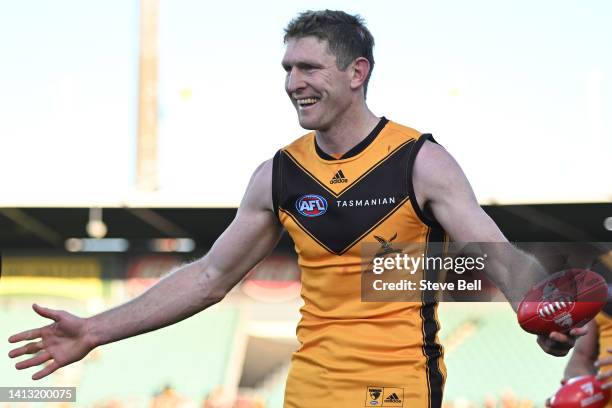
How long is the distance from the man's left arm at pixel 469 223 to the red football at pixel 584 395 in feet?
6.95

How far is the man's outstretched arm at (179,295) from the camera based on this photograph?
493 centimetres

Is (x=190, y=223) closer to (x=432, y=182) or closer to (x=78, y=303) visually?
(x=78, y=303)

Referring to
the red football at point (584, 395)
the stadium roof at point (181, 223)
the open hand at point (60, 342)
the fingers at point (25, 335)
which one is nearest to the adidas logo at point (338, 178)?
the open hand at point (60, 342)

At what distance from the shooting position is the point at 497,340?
23328mm

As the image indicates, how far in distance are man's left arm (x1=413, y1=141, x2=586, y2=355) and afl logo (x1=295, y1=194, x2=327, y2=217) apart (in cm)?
44

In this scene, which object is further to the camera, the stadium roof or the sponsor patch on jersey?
the stadium roof

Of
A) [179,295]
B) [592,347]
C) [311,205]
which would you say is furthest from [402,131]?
[592,347]

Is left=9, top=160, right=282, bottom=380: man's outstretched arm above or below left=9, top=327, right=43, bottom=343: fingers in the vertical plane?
above

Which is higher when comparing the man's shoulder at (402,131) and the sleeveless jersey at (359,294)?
the man's shoulder at (402,131)

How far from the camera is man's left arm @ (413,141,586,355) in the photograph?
4383 millimetres

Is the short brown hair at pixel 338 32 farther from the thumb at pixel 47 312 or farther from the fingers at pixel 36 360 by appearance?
the fingers at pixel 36 360

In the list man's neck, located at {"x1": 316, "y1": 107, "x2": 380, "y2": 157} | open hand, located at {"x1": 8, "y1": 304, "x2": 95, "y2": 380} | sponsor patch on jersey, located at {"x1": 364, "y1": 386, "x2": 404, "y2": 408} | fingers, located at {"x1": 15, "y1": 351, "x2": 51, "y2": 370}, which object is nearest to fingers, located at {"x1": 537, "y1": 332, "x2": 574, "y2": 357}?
sponsor patch on jersey, located at {"x1": 364, "y1": 386, "x2": 404, "y2": 408}
